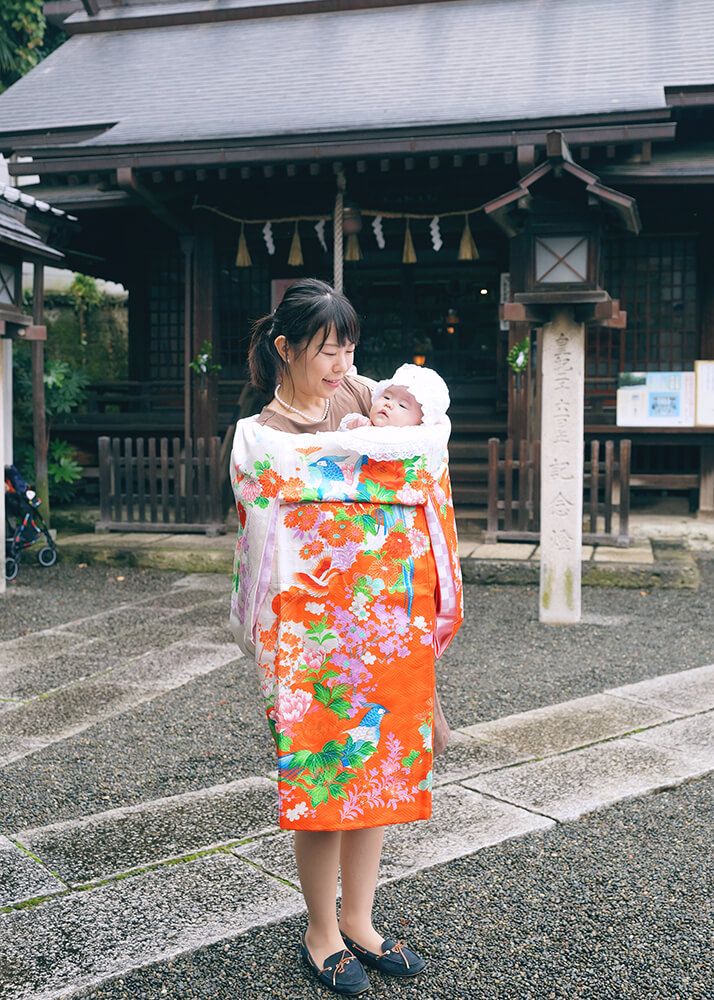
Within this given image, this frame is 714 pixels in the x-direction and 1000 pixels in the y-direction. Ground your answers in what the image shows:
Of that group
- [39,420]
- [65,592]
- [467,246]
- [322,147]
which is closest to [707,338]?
[467,246]

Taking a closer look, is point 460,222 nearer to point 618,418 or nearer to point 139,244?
point 618,418

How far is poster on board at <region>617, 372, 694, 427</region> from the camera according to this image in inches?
417

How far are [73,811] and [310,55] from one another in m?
11.2

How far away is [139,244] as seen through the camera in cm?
1235

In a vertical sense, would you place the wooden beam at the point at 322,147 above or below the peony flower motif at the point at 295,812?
above

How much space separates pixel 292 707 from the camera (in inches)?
97.2

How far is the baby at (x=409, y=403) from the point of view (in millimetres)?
2561

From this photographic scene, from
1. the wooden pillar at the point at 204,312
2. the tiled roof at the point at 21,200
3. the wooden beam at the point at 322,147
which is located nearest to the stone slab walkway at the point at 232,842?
the wooden beam at the point at 322,147

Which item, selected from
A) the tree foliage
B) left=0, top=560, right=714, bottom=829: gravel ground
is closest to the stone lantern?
left=0, top=560, right=714, bottom=829: gravel ground

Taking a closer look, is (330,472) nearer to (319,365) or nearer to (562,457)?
(319,365)

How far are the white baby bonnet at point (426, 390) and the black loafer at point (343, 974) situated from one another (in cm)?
144

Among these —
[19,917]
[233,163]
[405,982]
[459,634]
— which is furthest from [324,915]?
[233,163]

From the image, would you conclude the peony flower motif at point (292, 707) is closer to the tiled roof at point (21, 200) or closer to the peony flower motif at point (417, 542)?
the peony flower motif at point (417, 542)

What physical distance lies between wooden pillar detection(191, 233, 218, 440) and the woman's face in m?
7.86
